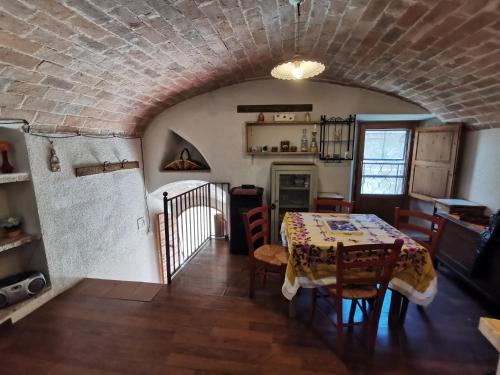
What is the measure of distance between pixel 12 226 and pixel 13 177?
49 centimetres

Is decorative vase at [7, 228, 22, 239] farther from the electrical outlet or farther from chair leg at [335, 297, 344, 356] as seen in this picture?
chair leg at [335, 297, 344, 356]

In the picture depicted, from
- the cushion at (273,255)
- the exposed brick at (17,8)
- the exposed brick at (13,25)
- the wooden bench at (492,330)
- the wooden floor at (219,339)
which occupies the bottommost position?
the wooden floor at (219,339)

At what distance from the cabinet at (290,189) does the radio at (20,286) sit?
273cm

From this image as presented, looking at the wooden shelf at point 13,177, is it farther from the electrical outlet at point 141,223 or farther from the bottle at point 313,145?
the bottle at point 313,145

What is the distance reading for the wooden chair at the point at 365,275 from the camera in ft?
5.13

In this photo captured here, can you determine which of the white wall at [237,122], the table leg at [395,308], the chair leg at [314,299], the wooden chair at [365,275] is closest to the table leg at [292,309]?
the chair leg at [314,299]

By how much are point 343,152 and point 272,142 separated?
3.66 ft

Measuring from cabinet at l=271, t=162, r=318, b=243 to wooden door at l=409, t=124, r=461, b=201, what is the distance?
1600mm

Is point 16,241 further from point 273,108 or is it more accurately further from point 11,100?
→ point 273,108

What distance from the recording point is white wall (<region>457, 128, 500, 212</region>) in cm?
270

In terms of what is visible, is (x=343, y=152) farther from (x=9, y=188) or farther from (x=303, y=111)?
(x=9, y=188)

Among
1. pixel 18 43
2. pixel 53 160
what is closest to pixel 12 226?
pixel 53 160

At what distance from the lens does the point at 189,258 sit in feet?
10.9

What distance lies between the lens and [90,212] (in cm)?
292
